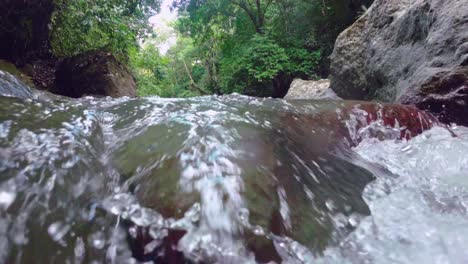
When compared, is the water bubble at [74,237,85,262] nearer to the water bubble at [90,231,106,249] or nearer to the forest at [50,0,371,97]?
the water bubble at [90,231,106,249]

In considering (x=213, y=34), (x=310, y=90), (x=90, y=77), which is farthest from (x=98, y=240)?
(x=213, y=34)

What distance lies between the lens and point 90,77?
16.9ft

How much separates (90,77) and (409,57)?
433 cm

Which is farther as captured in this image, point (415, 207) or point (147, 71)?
point (147, 71)

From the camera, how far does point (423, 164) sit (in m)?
2.26

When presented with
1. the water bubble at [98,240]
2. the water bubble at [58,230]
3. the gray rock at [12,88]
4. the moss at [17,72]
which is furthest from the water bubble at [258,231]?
the moss at [17,72]

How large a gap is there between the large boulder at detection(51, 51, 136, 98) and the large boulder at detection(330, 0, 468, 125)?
3.41 meters

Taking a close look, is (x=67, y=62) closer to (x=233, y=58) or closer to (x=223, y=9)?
(x=233, y=58)

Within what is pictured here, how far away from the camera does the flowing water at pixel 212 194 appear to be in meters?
1.25

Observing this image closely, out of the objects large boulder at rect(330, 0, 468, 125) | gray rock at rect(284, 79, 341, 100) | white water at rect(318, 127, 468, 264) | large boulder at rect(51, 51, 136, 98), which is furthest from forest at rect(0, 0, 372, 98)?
white water at rect(318, 127, 468, 264)

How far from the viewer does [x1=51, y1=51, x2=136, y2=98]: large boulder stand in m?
5.14

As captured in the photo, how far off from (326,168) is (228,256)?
956mm

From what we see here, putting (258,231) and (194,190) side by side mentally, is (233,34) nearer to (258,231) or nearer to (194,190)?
(194,190)

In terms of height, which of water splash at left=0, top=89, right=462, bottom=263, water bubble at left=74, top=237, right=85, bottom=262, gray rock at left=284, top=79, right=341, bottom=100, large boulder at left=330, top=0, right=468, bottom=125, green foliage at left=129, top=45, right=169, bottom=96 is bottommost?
green foliage at left=129, top=45, right=169, bottom=96
